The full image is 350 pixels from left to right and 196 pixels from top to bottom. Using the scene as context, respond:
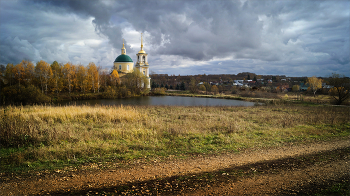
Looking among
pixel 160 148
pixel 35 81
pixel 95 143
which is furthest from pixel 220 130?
pixel 35 81

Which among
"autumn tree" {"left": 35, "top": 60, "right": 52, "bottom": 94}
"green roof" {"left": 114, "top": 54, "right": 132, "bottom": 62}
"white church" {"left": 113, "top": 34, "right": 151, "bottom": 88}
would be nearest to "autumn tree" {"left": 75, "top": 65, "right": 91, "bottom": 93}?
"autumn tree" {"left": 35, "top": 60, "right": 52, "bottom": 94}

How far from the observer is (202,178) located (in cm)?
464

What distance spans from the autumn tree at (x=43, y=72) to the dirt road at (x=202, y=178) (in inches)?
1590

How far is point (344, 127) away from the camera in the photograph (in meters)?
11.3

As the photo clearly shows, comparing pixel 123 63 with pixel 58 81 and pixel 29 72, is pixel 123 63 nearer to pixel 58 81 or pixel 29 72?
pixel 58 81

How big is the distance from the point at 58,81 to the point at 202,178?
144ft

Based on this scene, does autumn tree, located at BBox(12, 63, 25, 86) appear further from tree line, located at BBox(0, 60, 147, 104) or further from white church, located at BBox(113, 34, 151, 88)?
white church, located at BBox(113, 34, 151, 88)

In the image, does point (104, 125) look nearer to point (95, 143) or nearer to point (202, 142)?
point (95, 143)

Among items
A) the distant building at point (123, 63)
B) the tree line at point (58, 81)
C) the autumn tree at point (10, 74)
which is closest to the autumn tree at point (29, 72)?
the tree line at point (58, 81)

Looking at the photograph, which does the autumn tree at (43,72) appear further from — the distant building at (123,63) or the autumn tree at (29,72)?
the distant building at (123,63)

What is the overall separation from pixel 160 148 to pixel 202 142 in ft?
6.16

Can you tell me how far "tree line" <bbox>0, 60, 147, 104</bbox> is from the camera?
29.6m

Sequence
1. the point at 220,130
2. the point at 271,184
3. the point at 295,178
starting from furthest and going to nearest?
the point at 220,130 → the point at 295,178 → the point at 271,184

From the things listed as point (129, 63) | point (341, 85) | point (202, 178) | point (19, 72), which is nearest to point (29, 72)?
point (19, 72)
